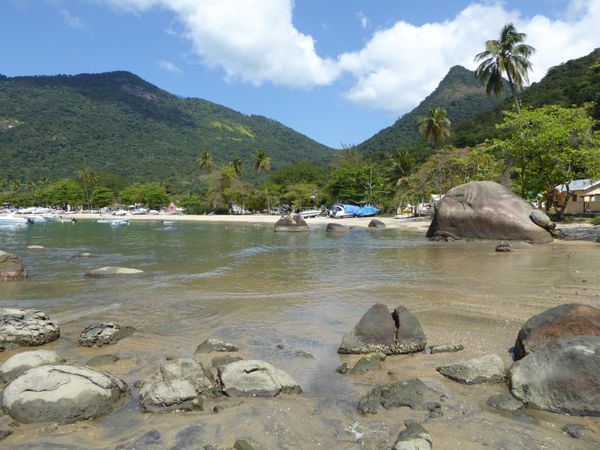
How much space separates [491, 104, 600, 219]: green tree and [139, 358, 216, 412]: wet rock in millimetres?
28112

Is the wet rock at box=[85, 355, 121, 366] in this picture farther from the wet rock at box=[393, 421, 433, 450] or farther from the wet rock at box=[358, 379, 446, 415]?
the wet rock at box=[393, 421, 433, 450]

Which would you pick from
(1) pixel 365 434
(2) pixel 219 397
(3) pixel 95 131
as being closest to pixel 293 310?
(2) pixel 219 397

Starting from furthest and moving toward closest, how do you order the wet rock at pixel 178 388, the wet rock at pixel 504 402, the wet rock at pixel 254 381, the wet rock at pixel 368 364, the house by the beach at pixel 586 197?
1. the house by the beach at pixel 586 197
2. the wet rock at pixel 368 364
3. the wet rock at pixel 254 381
4. the wet rock at pixel 178 388
5. the wet rock at pixel 504 402

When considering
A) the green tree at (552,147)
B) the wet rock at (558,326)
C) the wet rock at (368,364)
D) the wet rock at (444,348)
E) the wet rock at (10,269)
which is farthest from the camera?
the green tree at (552,147)

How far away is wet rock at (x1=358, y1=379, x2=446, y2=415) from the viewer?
521cm

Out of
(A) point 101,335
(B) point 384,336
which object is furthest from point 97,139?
(B) point 384,336

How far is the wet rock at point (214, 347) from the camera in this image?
7.38m

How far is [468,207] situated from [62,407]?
2233 centimetres

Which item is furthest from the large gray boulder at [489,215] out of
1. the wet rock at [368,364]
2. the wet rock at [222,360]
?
the wet rock at [222,360]

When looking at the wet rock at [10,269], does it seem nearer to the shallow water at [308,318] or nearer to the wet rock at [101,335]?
the shallow water at [308,318]

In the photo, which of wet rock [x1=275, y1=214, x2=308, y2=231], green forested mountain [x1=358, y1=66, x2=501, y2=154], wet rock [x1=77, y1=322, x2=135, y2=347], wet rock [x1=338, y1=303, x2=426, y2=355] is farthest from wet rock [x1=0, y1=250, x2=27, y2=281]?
green forested mountain [x1=358, y1=66, x2=501, y2=154]

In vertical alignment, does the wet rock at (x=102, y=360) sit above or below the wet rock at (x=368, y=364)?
below

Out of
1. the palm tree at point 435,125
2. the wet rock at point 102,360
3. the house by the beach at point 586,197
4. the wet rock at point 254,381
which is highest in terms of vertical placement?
the palm tree at point 435,125

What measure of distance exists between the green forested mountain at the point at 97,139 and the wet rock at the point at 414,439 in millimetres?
147868
